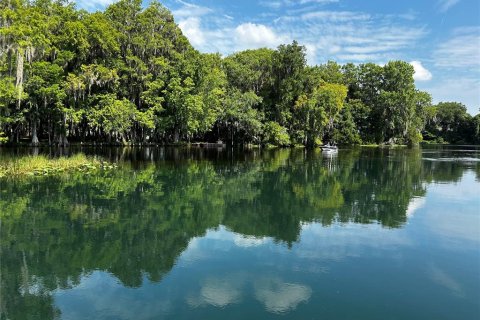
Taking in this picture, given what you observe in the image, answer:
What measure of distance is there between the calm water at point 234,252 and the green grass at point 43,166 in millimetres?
2933

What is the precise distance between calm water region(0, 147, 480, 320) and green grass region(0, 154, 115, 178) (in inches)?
115

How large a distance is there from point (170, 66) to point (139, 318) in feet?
162

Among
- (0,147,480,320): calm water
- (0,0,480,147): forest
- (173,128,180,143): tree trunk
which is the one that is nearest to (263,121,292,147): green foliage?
(0,0,480,147): forest

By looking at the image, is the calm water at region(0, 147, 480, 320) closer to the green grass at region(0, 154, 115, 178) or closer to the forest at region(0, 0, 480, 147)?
the green grass at region(0, 154, 115, 178)

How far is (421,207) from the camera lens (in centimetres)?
1789

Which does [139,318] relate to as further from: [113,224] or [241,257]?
[113,224]

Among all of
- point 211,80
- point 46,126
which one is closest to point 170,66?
point 211,80

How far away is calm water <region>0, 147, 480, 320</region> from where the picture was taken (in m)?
8.04

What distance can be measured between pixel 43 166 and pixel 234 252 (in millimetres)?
19170

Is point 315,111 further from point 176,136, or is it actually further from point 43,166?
point 43,166

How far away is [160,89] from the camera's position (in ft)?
179

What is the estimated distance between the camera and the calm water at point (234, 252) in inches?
316

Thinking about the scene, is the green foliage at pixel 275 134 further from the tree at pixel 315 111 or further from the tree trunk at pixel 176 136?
the tree trunk at pixel 176 136

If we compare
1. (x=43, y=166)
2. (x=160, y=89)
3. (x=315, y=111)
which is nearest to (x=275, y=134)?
(x=315, y=111)
